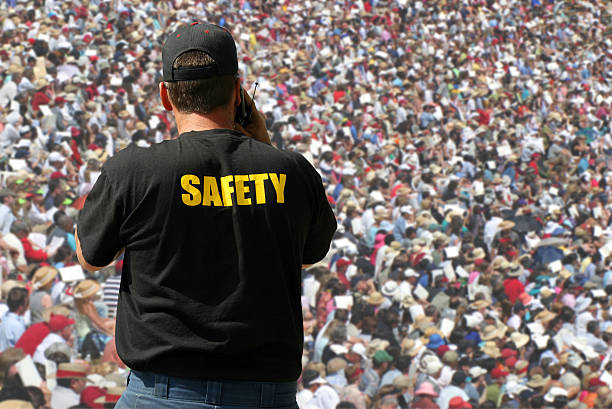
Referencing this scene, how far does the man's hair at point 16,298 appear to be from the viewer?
5.83m

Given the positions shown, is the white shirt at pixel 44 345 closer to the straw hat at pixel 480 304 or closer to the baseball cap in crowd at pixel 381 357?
the baseball cap in crowd at pixel 381 357

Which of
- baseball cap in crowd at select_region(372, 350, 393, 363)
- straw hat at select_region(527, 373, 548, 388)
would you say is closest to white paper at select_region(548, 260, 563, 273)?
straw hat at select_region(527, 373, 548, 388)

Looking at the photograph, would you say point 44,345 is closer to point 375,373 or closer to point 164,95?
point 375,373

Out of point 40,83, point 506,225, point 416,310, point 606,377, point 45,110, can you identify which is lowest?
point 606,377

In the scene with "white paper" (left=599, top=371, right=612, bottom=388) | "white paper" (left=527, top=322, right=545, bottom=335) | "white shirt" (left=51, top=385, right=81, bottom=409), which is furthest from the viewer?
"white paper" (left=527, top=322, right=545, bottom=335)

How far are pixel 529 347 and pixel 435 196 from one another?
3421 millimetres

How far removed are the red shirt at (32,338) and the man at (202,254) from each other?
451 cm

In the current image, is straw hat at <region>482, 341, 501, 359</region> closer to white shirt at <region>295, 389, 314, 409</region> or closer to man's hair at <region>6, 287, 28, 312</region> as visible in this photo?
white shirt at <region>295, 389, 314, 409</region>

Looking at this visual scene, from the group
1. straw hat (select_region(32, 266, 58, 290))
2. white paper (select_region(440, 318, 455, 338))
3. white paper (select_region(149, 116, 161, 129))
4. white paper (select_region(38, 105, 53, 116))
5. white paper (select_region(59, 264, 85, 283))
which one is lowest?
white paper (select_region(440, 318, 455, 338))

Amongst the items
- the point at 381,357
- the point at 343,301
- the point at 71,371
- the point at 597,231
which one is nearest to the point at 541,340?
the point at 381,357

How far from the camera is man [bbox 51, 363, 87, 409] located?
531 centimetres

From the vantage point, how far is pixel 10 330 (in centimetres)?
568

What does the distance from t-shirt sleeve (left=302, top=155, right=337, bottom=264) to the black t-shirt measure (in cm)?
11

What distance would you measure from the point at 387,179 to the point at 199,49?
911cm
